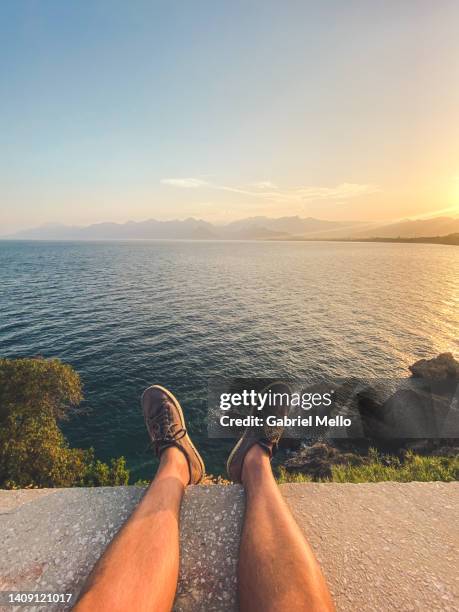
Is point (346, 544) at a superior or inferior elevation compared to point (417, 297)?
superior

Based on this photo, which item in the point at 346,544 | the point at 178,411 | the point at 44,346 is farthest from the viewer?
the point at 44,346

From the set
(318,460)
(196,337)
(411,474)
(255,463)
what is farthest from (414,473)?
(196,337)

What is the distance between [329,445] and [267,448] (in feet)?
40.6

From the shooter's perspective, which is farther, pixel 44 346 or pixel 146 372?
pixel 44 346

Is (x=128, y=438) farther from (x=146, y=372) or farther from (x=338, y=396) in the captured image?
(x=338, y=396)

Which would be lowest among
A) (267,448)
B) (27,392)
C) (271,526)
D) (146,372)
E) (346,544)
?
(146,372)

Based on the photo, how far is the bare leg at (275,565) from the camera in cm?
233

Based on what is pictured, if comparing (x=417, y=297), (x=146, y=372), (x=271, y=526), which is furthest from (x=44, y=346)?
(x=417, y=297)

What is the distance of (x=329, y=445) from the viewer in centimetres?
1504

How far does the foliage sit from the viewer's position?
27.8 ft

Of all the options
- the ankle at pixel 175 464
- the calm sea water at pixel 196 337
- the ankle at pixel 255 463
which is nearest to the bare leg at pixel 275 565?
the ankle at pixel 255 463

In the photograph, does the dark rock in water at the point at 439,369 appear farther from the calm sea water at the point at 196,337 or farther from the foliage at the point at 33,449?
the foliage at the point at 33,449

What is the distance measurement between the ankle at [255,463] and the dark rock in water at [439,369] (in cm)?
2054

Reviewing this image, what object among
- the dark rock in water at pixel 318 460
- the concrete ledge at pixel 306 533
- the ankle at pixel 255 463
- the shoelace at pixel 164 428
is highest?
the shoelace at pixel 164 428
